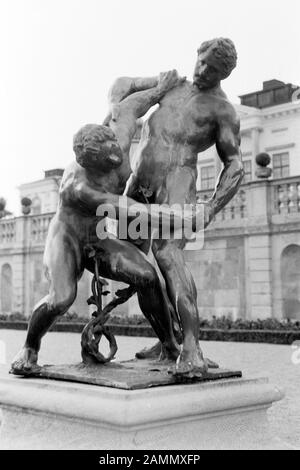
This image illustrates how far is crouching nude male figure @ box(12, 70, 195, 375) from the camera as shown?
425 centimetres

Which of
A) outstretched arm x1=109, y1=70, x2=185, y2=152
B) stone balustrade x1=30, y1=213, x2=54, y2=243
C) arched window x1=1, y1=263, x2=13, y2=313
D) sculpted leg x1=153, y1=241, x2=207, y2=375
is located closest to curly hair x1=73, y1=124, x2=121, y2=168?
outstretched arm x1=109, y1=70, x2=185, y2=152

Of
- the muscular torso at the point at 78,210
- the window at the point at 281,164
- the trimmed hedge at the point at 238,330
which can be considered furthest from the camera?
the window at the point at 281,164

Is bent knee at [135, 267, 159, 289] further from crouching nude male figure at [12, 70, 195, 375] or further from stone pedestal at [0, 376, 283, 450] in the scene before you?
stone pedestal at [0, 376, 283, 450]

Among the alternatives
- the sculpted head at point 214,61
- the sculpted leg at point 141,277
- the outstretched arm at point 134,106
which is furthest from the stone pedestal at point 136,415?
the sculpted head at point 214,61

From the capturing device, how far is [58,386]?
3986 millimetres

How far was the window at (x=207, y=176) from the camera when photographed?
33.7 m

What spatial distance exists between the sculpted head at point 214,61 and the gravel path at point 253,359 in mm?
2141

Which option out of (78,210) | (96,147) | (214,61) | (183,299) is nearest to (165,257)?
(183,299)

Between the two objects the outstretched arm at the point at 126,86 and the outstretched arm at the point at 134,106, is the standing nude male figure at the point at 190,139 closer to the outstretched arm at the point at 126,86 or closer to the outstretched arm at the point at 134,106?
the outstretched arm at the point at 134,106

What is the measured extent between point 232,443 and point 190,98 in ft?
7.63

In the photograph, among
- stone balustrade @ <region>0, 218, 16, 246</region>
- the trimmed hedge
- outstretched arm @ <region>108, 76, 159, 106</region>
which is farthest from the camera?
A: stone balustrade @ <region>0, 218, 16, 246</region>

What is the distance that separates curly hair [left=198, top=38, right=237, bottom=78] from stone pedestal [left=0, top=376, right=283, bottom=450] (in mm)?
2081

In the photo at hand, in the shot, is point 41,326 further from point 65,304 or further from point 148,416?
point 148,416

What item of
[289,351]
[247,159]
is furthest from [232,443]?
[247,159]
